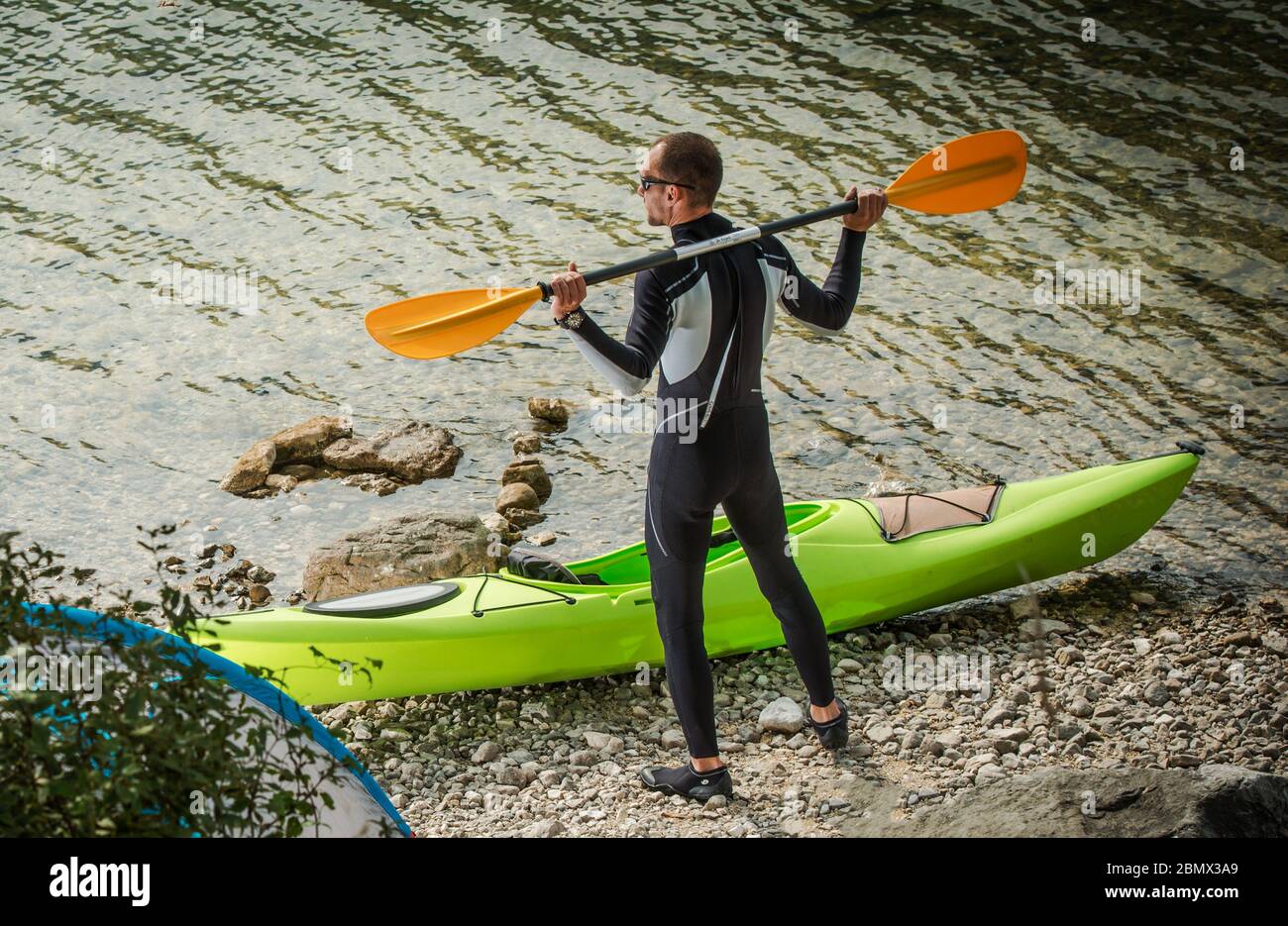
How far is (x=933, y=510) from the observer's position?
478 cm

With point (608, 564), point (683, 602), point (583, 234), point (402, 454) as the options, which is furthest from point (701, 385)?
point (583, 234)

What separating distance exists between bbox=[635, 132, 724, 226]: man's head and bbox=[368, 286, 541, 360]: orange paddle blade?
484 mm

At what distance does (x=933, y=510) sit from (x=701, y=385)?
1638mm

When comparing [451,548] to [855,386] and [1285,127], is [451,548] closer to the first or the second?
[855,386]

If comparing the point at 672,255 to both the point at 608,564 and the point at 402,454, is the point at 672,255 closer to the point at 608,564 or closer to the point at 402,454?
the point at 608,564

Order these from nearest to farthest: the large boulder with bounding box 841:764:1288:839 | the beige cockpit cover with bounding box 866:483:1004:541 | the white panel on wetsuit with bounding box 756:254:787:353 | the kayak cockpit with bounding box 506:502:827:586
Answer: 1. the large boulder with bounding box 841:764:1288:839
2. the white panel on wetsuit with bounding box 756:254:787:353
3. the kayak cockpit with bounding box 506:502:827:586
4. the beige cockpit cover with bounding box 866:483:1004:541

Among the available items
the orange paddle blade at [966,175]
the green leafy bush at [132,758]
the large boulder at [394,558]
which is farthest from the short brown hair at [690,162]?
the large boulder at [394,558]

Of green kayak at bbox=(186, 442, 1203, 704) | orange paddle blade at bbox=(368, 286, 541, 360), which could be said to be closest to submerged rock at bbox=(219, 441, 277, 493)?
green kayak at bbox=(186, 442, 1203, 704)

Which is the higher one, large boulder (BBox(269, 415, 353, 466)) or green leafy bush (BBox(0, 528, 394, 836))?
green leafy bush (BBox(0, 528, 394, 836))

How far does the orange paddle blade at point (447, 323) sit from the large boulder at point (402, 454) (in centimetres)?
255

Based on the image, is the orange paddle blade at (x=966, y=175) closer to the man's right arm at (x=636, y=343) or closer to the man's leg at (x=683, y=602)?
the man's right arm at (x=636, y=343)

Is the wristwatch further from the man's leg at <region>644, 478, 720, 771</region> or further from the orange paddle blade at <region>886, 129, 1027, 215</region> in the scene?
the orange paddle blade at <region>886, 129, 1027, 215</region>

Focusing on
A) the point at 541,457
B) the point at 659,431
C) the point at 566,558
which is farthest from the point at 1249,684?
the point at 541,457

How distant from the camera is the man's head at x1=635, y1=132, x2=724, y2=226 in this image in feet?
11.0
